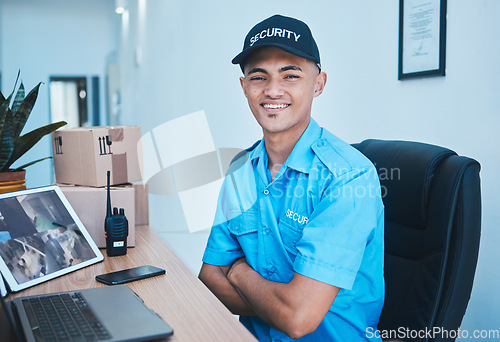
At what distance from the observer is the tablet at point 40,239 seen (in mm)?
→ 1107

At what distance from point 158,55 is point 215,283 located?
120 inches

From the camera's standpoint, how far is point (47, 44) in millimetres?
6676

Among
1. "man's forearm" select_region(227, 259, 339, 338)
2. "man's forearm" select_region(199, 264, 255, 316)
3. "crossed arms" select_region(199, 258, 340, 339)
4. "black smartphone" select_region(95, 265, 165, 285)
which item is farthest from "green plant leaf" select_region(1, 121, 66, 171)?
"man's forearm" select_region(227, 259, 339, 338)

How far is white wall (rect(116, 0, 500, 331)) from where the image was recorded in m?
1.35

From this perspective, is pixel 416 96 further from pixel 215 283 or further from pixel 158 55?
pixel 158 55

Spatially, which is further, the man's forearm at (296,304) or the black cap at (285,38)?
the black cap at (285,38)

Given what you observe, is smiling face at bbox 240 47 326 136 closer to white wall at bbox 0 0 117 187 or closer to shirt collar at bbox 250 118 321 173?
shirt collar at bbox 250 118 321 173

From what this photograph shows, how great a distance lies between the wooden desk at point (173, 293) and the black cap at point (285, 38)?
25.6 inches

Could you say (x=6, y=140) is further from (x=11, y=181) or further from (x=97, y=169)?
(x=97, y=169)

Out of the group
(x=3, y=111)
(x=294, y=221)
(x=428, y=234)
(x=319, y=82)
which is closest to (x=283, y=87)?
(x=319, y=82)

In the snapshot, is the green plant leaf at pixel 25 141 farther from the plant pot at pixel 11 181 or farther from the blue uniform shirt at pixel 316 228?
the blue uniform shirt at pixel 316 228


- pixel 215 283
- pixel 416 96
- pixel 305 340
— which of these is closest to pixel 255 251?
pixel 215 283

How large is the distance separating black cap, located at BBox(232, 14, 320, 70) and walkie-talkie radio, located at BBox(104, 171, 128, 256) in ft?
2.08

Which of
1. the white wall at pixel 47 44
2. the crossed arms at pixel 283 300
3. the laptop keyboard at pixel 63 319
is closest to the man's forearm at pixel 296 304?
the crossed arms at pixel 283 300
